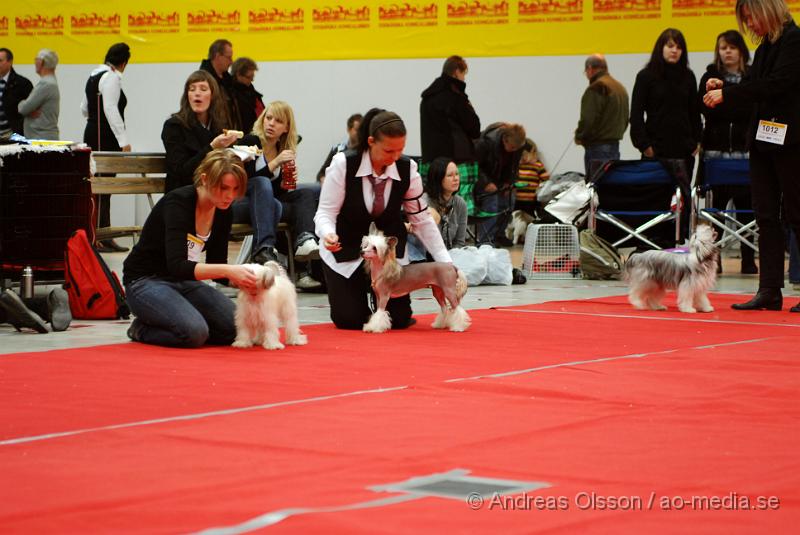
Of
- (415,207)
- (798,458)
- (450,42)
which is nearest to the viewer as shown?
(798,458)

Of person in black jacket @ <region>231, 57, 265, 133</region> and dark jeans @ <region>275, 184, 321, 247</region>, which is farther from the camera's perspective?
person in black jacket @ <region>231, 57, 265, 133</region>

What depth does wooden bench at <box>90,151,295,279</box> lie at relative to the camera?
24.9 ft

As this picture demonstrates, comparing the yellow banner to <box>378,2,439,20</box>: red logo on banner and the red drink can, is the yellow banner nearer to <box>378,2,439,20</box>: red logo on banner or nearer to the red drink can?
<box>378,2,439,20</box>: red logo on banner

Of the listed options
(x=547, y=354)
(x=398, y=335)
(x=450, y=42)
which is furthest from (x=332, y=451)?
(x=450, y=42)

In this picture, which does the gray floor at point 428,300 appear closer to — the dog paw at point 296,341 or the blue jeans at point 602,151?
the dog paw at point 296,341

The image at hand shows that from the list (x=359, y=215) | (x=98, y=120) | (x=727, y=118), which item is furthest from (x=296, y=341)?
(x=98, y=120)

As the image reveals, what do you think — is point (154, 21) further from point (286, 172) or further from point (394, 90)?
point (286, 172)

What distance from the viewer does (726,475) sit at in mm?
2748

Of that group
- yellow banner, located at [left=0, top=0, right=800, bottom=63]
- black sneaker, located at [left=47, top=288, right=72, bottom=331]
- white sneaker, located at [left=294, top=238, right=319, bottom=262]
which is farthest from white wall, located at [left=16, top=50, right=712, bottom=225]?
black sneaker, located at [left=47, top=288, right=72, bottom=331]

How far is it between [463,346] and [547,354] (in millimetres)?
407

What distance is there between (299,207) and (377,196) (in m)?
2.17

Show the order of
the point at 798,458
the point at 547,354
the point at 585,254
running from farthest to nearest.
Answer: the point at 585,254 → the point at 547,354 → the point at 798,458

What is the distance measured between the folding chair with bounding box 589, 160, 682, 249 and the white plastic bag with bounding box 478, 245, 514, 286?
1.07 m

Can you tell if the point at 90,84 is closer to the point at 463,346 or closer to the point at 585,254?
the point at 585,254
